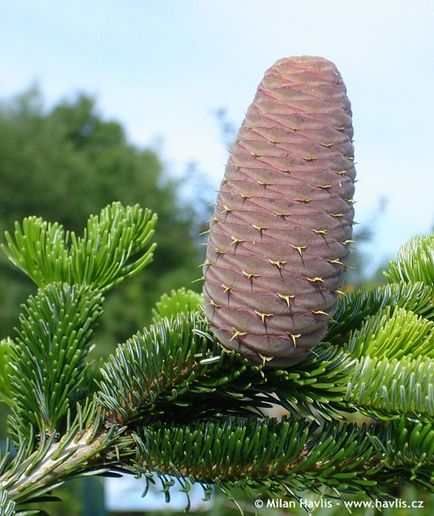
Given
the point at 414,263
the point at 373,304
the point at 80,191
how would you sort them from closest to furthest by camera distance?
1. the point at 373,304
2. the point at 414,263
3. the point at 80,191

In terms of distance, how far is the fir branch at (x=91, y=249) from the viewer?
1.40m

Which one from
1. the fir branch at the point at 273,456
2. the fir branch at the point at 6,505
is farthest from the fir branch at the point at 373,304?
the fir branch at the point at 6,505

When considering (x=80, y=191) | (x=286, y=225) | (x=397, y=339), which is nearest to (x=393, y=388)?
(x=397, y=339)

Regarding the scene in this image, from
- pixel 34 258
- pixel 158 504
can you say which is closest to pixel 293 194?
pixel 34 258

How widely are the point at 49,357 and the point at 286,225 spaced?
413 millimetres

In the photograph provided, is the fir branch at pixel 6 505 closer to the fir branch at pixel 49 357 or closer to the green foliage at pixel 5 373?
the fir branch at pixel 49 357

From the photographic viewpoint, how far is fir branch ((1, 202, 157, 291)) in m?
1.40

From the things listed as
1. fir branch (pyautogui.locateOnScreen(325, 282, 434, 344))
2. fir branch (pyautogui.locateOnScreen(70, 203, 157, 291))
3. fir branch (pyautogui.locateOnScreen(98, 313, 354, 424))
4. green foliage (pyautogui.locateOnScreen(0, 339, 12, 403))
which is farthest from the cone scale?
green foliage (pyautogui.locateOnScreen(0, 339, 12, 403))

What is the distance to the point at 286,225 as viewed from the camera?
1126 mm

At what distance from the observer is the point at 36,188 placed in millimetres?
31656

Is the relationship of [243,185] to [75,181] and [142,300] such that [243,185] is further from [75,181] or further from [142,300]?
[75,181]

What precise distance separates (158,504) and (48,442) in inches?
198

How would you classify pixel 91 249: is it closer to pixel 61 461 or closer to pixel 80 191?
pixel 61 461

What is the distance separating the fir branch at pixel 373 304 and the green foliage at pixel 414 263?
4cm
